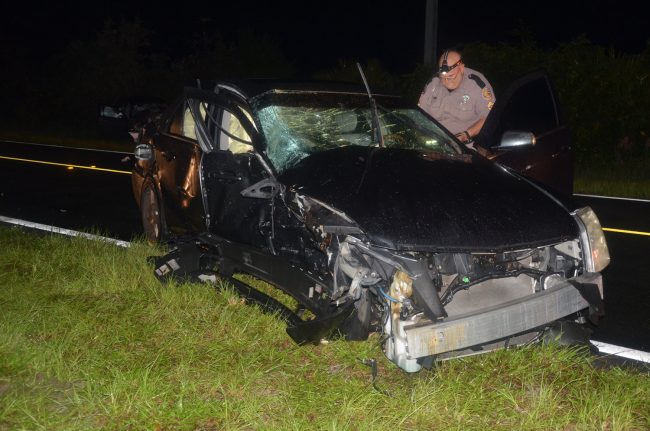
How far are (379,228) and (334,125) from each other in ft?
5.56

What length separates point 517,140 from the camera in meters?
5.96

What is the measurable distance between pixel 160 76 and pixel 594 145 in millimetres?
17395

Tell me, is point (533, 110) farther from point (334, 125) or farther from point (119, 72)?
point (119, 72)

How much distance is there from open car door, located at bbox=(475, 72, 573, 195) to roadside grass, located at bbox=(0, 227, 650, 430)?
182cm

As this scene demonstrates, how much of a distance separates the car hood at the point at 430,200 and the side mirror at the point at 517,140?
0.53m

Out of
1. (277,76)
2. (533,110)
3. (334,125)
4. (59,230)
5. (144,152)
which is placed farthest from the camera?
(277,76)

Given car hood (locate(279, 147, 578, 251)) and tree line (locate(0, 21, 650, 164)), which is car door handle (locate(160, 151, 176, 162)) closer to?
car hood (locate(279, 147, 578, 251))

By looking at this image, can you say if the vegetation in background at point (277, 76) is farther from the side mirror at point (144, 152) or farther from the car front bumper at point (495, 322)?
the car front bumper at point (495, 322)

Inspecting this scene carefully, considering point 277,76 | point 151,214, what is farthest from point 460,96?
point 277,76

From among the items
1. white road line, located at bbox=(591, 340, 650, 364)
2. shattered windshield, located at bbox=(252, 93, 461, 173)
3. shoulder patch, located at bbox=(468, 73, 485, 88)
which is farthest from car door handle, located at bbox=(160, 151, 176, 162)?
white road line, located at bbox=(591, 340, 650, 364)

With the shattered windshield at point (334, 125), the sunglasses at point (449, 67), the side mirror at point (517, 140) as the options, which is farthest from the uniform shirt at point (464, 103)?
the side mirror at point (517, 140)

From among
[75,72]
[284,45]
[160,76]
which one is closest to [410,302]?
[160,76]

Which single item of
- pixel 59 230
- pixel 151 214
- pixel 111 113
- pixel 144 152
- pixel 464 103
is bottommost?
pixel 59 230

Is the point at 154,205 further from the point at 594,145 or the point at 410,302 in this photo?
the point at 594,145
